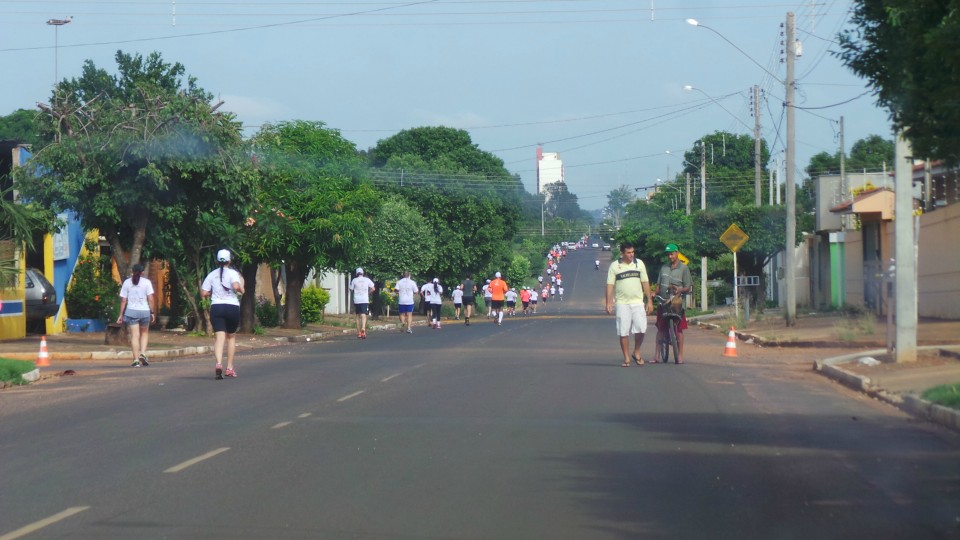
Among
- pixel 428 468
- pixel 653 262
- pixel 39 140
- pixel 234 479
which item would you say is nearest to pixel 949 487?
pixel 428 468

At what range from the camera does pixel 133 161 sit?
80.1 ft

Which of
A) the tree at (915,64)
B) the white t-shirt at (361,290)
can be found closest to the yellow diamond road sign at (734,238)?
the white t-shirt at (361,290)

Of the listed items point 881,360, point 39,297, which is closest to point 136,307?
point 39,297

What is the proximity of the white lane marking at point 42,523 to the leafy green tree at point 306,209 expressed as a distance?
22.7m

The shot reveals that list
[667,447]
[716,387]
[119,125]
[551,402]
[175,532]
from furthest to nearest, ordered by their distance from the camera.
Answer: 1. [119,125]
2. [716,387]
3. [551,402]
4. [667,447]
5. [175,532]

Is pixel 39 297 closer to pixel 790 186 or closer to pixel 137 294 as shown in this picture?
pixel 137 294

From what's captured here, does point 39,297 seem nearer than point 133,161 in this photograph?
No

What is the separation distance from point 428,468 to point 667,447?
2.29m

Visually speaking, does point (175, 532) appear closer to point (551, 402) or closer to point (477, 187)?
point (551, 402)

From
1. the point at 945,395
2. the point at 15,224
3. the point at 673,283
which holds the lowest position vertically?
the point at 945,395

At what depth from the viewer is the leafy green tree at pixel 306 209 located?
31495mm

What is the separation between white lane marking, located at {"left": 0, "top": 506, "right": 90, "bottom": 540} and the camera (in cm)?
696

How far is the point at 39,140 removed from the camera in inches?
1017

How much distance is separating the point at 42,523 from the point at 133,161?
18124 millimetres
